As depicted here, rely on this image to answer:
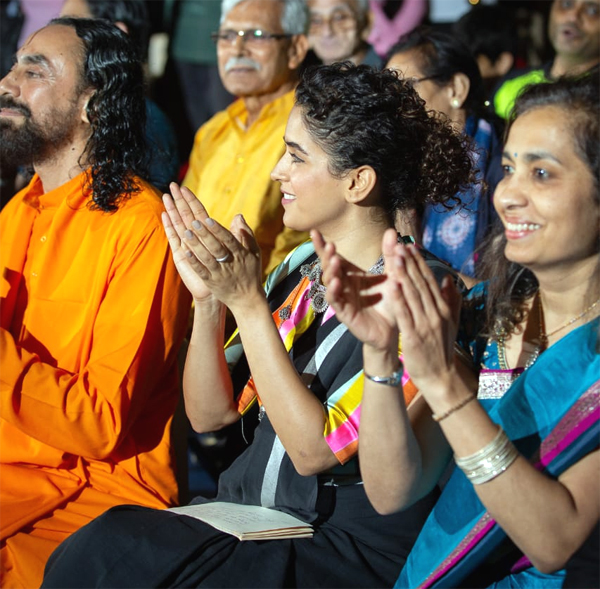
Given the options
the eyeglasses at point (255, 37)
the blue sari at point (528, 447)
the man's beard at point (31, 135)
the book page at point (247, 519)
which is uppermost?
the eyeglasses at point (255, 37)

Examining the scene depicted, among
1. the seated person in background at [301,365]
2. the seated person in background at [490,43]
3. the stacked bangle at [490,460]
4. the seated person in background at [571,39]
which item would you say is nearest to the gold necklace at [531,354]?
the seated person in background at [301,365]

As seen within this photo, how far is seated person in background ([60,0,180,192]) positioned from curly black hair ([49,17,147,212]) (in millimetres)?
560

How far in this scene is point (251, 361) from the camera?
6.83 ft

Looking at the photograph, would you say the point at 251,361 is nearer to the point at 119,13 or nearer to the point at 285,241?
the point at 285,241

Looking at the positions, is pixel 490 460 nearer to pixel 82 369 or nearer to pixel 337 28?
pixel 82 369

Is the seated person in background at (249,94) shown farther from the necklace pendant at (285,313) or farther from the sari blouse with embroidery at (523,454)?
the sari blouse with embroidery at (523,454)

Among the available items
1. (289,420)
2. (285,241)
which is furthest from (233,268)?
(285,241)

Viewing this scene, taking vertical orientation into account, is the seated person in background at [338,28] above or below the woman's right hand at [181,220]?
above

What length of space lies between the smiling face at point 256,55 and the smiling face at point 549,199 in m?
2.54

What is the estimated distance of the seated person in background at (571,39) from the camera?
15.3 feet

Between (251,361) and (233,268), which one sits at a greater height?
(233,268)

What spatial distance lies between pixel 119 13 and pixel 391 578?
3.30 metres

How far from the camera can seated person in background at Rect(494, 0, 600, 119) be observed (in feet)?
15.3

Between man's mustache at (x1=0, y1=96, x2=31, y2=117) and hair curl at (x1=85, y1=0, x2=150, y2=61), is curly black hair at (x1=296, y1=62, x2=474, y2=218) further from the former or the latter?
hair curl at (x1=85, y1=0, x2=150, y2=61)
